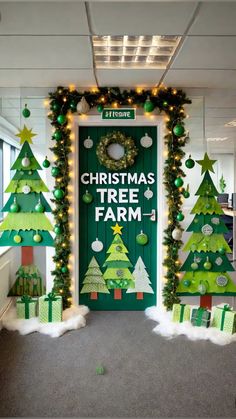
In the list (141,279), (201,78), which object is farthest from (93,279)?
(201,78)

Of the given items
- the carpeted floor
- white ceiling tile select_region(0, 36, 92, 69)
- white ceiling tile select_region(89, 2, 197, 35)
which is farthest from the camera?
white ceiling tile select_region(0, 36, 92, 69)

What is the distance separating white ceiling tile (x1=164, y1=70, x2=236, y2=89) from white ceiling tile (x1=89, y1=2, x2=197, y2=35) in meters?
0.95

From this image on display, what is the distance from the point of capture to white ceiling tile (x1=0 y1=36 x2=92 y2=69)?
2.76 metres

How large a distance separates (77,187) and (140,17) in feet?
Result: 7.37

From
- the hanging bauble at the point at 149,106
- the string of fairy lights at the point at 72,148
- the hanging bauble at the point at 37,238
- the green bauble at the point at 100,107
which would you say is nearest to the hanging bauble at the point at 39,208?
the string of fairy lights at the point at 72,148

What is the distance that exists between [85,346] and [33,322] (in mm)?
786

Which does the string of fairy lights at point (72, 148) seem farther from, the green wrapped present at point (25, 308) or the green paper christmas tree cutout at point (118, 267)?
the green paper christmas tree cutout at point (118, 267)

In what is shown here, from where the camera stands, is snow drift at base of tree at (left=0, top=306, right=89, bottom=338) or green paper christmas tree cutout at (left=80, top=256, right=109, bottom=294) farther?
green paper christmas tree cutout at (left=80, top=256, right=109, bottom=294)

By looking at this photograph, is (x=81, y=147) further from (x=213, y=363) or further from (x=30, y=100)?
(x=213, y=363)

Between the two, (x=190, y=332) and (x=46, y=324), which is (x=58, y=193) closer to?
(x=46, y=324)

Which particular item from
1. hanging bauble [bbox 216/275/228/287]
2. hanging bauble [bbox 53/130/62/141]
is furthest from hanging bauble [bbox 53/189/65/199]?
hanging bauble [bbox 216/275/228/287]

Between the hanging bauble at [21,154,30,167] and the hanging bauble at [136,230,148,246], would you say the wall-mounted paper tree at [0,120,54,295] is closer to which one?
the hanging bauble at [21,154,30,167]

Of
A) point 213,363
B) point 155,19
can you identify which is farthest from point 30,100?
point 213,363

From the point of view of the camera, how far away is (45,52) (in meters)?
3.00
